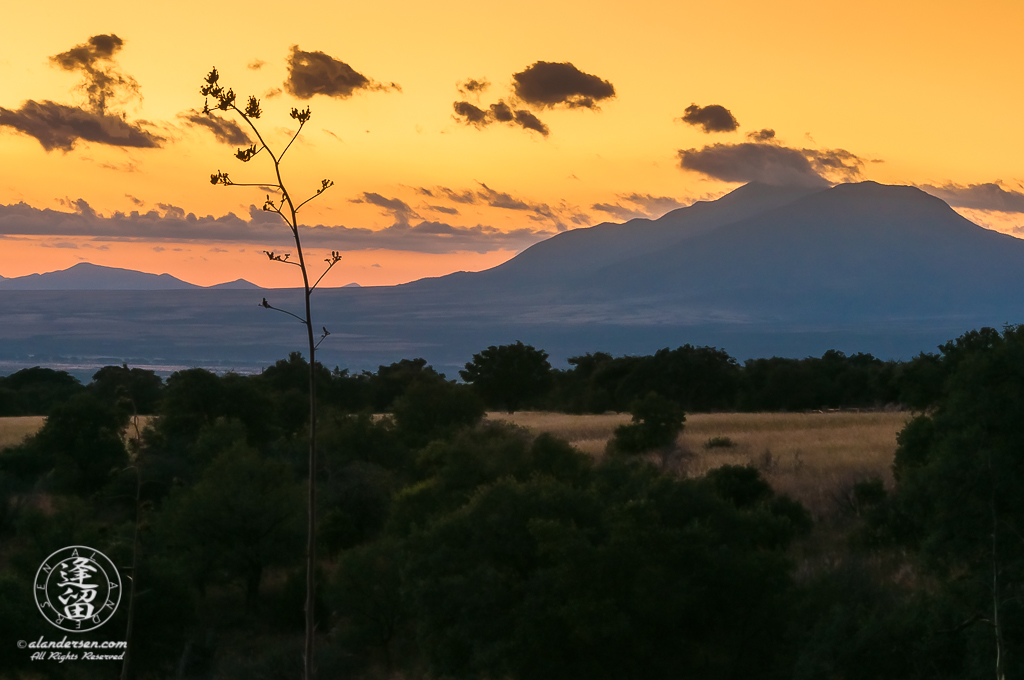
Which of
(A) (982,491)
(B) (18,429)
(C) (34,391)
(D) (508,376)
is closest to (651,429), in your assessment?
(A) (982,491)

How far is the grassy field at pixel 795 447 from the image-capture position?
36250 mm

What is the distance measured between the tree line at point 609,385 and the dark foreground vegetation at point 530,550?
2573cm

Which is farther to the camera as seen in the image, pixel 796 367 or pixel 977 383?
pixel 796 367

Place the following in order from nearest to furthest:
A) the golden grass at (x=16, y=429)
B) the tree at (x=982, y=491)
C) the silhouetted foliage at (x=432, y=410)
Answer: the tree at (x=982, y=491)
the silhouetted foliage at (x=432, y=410)
the golden grass at (x=16, y=429)

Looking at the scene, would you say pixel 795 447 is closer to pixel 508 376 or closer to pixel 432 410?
pixel 432 410

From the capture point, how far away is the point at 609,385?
85062 mm

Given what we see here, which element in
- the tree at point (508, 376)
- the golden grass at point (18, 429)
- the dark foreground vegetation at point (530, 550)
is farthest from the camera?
the tree at point (508, 376)

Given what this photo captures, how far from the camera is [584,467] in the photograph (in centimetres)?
3238

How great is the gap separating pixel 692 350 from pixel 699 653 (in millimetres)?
65715

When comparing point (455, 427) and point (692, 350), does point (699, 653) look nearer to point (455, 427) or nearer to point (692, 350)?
point (455, 427)

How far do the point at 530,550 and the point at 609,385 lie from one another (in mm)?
63128

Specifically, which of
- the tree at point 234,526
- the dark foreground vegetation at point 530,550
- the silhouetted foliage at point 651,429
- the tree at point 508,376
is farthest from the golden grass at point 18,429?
the tree at point 508,376

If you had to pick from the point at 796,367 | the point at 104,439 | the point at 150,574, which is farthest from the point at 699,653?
the point at 796,367

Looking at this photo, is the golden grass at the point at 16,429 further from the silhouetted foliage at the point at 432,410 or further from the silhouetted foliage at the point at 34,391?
the silhouetted foliage at the point at 432,410
